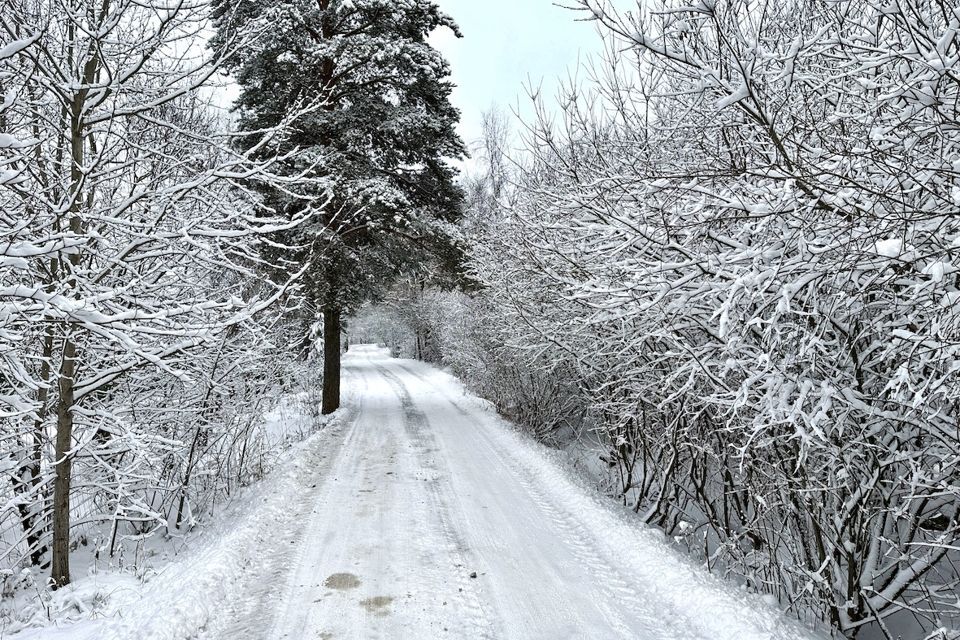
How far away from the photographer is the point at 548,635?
4.06 meters

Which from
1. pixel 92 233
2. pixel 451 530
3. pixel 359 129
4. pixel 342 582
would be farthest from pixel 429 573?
pixel 359 129

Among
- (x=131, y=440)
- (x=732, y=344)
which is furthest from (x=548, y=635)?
(x=131, y=440)

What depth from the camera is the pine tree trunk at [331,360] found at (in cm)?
1497

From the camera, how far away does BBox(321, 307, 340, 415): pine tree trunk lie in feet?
49.1

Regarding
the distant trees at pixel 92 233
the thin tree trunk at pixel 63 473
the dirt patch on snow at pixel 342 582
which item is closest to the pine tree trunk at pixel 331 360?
the distant trees at pixel 92 233

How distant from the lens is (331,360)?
49.2 ft

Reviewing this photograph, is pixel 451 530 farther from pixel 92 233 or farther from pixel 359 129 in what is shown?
pixel 359 129

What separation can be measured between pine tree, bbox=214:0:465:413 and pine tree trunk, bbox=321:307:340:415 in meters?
0.03

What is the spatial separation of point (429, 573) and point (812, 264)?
163 inches

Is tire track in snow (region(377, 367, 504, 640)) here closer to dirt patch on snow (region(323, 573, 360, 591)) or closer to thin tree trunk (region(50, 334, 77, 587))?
dirt patch on snow (region(323, 573, 360, 591))

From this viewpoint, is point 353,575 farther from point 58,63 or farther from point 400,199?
point 400,199

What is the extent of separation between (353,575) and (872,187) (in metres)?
5.07

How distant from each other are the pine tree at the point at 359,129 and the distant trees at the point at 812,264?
6.80 metres

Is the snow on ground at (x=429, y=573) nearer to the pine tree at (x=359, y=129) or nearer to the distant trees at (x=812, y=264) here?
the distant trees at (x=812, y=264)
